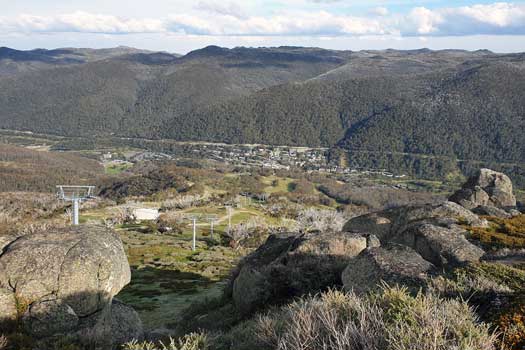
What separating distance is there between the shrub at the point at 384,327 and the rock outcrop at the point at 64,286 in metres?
7.23

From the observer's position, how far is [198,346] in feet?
32.2

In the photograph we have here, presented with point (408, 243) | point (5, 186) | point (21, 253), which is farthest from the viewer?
point (5, 186)

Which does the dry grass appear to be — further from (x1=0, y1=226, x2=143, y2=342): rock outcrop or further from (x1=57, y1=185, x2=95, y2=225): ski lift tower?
(x1=57, y1=185, x2=95, y2=225): ski lift tower

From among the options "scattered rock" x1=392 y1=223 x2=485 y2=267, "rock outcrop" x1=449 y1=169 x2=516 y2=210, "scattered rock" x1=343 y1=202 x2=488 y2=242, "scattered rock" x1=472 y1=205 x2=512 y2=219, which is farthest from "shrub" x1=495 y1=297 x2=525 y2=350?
"rock outcrop" x1=449 y1=169 x2=516 y2=210

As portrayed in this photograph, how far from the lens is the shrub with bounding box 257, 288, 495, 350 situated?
734cm

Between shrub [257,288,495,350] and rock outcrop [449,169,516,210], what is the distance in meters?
29.6

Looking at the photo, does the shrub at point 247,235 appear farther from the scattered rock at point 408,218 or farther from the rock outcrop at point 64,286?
the rock outcrop at point 64,286

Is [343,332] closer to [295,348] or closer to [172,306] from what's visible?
[295,348]

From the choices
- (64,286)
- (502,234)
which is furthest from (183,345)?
(502,234)

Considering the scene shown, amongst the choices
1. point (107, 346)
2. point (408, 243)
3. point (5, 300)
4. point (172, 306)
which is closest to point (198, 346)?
point (107, 346)

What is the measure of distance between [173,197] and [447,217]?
339 feet

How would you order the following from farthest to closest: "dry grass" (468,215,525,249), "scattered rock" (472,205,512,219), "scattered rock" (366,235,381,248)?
"scattered rock" (472,205,512,219)
"dry grass" (468,215,525,249)
"scattered rock" (366,235,381,248)

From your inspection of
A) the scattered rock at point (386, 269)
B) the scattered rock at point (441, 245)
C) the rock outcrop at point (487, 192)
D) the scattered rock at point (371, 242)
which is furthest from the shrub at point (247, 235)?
the scattered rock at point (386, 269)

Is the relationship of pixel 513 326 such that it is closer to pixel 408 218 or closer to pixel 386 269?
pixel 386 269
